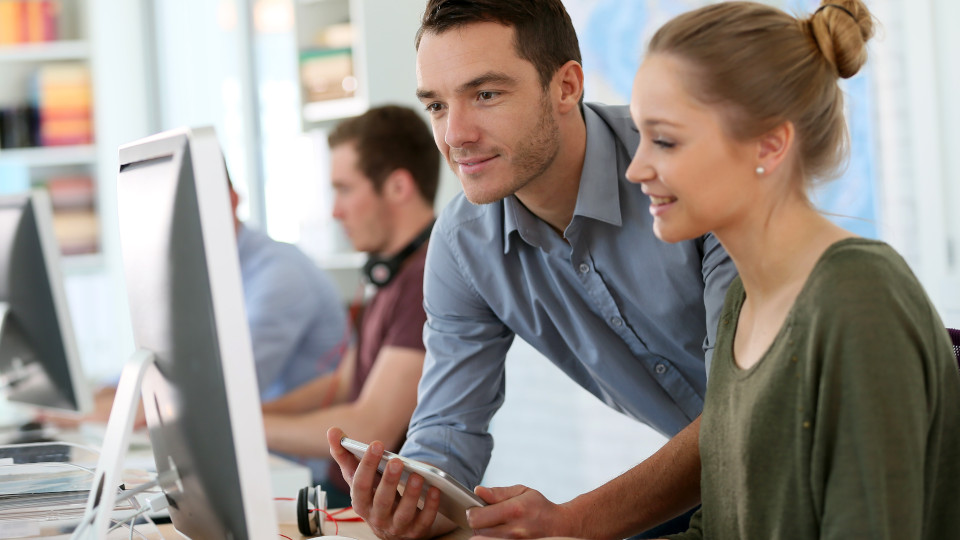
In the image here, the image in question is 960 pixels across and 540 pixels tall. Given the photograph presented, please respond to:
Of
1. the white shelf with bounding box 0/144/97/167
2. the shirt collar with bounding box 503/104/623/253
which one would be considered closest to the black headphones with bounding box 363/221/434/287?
the shirt collar with bounding box 503/104/623/253

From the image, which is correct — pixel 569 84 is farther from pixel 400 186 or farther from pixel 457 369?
pixel 400 186

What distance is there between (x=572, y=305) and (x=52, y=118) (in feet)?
13.4

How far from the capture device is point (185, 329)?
2.92 ft

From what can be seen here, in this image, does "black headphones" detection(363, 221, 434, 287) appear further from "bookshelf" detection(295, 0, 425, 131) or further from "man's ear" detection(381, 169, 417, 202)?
"bookshelf" detection(295, 0, 425, 131)

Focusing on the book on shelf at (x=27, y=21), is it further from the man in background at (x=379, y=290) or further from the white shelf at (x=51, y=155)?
the man in background at (x=379, y=290)

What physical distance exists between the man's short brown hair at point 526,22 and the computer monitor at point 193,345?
643mm

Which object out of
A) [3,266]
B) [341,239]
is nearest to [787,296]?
[3,266]

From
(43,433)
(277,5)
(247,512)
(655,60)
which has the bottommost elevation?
(43,433)

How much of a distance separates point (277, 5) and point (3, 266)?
2605 mm

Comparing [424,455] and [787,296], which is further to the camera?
[424,455]

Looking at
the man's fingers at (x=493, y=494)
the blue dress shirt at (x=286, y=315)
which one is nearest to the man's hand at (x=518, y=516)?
the man's fingers at (x=493, y=494)

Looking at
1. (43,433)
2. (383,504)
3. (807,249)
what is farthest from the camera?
(43,433)

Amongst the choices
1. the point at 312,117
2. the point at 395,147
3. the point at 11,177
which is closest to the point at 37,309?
the point at 395,147

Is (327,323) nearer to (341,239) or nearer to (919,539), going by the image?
(341,239)
